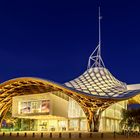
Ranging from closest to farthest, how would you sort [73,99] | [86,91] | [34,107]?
[86,91], [34,107], [73,99]

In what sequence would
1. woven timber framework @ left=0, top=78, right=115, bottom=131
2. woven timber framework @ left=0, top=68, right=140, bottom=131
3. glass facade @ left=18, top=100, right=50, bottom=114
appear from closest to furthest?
woven timber framework @ left=0, top=68, right=140, bottom=131 < woven timber framework @ left=0, top=78, right=115, bottom=131 < glass facade @ left=18, top=100, right=50, bottom=114

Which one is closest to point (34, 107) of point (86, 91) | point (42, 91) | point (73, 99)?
point (42, 91)

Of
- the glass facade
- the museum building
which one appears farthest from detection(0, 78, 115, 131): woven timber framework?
the glass facade

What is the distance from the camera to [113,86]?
56281 mm

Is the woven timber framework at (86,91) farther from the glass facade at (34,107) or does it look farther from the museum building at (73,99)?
the glass facade at (34,107)

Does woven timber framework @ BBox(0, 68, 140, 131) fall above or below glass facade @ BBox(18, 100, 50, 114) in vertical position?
above

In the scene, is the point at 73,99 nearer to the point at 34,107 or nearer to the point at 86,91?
the point at 86,91

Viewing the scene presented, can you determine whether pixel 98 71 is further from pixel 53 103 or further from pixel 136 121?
pixel 136 121

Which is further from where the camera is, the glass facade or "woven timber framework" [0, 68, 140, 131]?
the glass facade

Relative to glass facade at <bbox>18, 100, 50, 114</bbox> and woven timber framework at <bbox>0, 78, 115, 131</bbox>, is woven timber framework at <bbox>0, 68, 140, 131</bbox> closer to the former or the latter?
woven timber framework at <bbox>0, 78, 115, 131</bbox>

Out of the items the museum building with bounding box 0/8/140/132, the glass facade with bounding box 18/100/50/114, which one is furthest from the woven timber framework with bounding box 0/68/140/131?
the glass facade with bounding box 18/100/50/114

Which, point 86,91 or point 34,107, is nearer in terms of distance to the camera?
point 86,91

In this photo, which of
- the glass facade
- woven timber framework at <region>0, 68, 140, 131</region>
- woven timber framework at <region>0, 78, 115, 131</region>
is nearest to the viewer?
woven timber framework at <region>0, 68, 140, 131</region>

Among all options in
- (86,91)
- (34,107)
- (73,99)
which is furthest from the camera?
(73,99)
